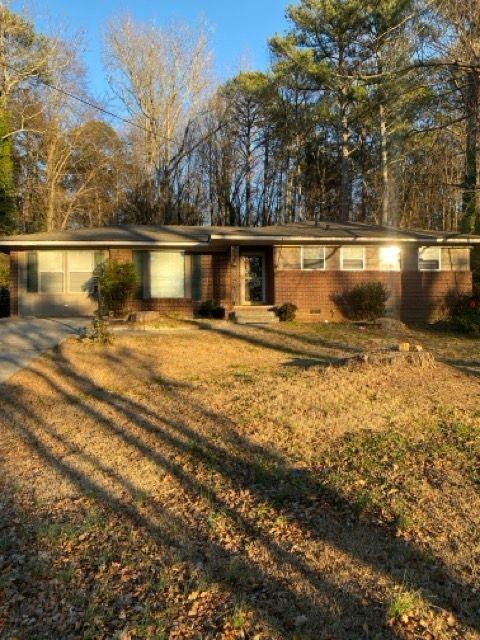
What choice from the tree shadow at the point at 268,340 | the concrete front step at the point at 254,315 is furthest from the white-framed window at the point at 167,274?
the tree shadow at the point at 268,340

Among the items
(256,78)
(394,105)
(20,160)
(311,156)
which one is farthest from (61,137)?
(394,105)

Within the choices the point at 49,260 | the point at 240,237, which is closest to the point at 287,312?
the point at 240,237

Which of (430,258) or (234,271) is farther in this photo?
(430,258)

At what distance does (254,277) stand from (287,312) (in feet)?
8.82

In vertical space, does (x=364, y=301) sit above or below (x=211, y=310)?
above

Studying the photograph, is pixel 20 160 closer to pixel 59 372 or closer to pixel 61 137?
pixel 61 137

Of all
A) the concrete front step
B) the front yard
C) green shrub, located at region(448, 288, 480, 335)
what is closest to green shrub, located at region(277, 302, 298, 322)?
the concrete front step

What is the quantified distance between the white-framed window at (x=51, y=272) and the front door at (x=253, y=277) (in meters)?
6.03

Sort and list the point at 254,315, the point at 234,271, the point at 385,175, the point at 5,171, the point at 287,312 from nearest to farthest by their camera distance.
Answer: the point at 254,315, the point at 287,312, the point at 234,271, the point at 5,171, the point at 385,175

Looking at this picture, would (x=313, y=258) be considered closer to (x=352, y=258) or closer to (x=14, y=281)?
(x=352, y=258)

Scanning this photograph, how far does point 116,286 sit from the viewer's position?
1733 cm

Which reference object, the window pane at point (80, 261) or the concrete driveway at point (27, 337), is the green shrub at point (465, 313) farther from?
the window pane at point (80, 261)

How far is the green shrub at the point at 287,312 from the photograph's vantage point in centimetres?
1686

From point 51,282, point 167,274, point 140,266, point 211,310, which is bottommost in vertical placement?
point 211,310
